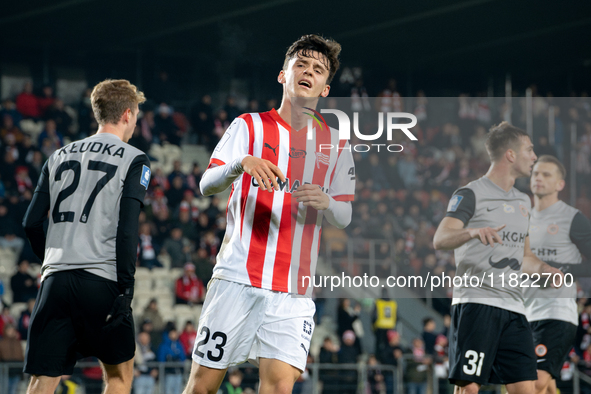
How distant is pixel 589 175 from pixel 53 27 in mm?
15712

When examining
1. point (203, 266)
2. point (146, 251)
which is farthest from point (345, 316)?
point (146, 251)

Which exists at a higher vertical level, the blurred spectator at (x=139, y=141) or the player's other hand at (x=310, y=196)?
the blurred spectator at (x=139, y=141)

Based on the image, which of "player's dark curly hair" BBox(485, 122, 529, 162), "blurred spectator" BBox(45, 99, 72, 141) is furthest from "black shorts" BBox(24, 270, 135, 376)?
"blurred spectator" BBox(45, 99, 72, 141)

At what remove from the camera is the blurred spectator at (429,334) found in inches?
457

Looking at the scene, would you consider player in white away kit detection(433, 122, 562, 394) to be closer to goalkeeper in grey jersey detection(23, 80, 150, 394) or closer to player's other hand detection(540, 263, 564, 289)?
player's other hand detection(540, 263, 564, 289)

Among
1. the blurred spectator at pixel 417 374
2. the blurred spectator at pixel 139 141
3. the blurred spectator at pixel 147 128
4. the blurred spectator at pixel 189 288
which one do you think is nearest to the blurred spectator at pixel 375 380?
the blurred spectator at pixel 417 374

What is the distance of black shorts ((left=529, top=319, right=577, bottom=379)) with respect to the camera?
224 inches

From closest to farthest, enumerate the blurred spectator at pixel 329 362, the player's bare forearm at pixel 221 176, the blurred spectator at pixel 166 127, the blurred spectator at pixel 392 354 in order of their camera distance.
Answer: the player's bare forearm at pixel 221 176 < the blurred spectator at pixel 329 362 < the blurred spectator at pixel 392 354 < the blurred spectator at pixel 166 127

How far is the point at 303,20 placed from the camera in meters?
18.4

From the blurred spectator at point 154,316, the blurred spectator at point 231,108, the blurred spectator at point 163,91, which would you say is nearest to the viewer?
the blurred spectator at point 154,316

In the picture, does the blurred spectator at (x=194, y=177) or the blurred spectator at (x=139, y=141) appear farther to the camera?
the blurred spectator at (x=194, y=177)

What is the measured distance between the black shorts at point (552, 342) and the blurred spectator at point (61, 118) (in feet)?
38.1

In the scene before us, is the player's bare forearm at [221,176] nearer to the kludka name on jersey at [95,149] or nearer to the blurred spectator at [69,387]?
the kludka name on jersey at [95,149]

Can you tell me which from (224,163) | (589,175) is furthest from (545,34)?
(224,163)
